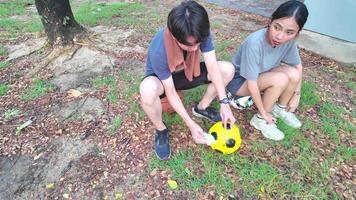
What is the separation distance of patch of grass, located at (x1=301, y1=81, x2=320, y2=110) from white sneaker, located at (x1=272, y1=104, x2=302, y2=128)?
35 cm

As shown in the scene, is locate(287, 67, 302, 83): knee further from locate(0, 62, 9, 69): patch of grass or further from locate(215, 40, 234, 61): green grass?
locate(0, 62, 9, 69): patch of grass

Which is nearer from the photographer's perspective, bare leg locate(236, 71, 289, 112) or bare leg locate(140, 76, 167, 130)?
bare leg locate(140, 76, 167, 130)

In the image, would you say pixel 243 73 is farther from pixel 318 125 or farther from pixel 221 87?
pixel 318 125

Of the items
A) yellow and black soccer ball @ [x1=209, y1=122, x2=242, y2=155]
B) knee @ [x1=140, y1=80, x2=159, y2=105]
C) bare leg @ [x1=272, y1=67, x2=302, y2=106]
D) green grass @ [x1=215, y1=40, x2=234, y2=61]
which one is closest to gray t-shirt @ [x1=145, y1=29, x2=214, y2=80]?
knee @ [x1=140, y1=80, x2=159, y2=105]

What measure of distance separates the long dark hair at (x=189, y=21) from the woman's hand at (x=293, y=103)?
1.46 meters

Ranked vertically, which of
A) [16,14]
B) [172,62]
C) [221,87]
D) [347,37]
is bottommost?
[16,14]

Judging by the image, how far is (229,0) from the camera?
6984 mm

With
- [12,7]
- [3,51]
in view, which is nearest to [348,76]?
[3,51]

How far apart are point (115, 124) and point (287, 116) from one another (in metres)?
1.76

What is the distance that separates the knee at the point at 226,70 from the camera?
9.30ft

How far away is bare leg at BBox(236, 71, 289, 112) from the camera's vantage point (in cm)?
282

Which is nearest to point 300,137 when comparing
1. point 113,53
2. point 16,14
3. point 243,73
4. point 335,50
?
point 243,73

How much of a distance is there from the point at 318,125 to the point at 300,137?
1.04 feet

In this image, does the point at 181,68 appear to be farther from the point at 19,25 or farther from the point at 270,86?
the point at 19,25
